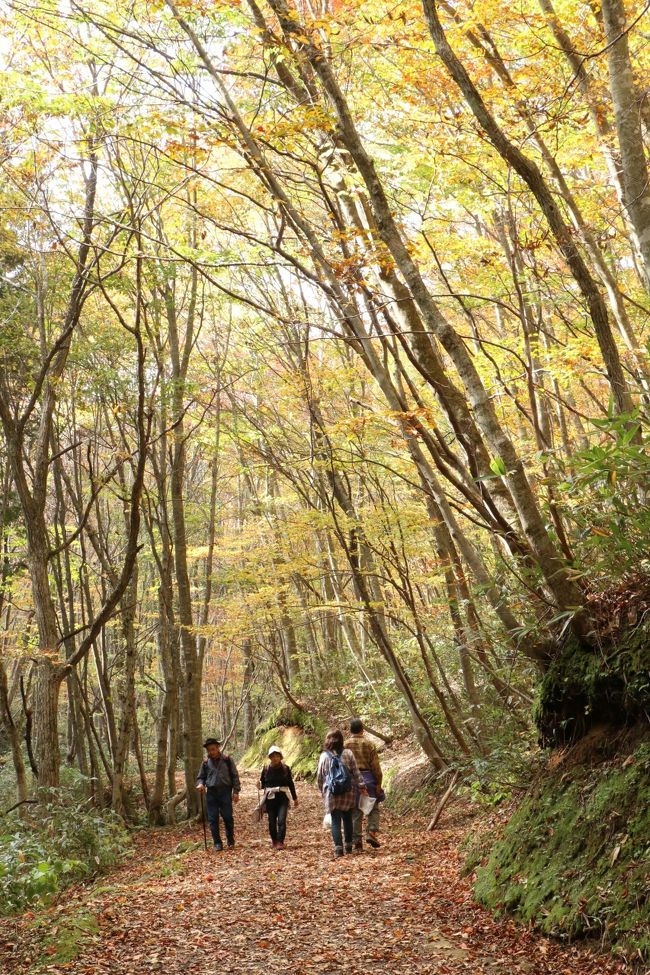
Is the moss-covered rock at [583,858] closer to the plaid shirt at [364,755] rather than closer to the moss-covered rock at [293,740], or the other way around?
the plaid shirt at [364,755]

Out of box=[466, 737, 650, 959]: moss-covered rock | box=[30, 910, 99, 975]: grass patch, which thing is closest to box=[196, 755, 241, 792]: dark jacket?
box=[30, 910, 99, 975]: grass patch

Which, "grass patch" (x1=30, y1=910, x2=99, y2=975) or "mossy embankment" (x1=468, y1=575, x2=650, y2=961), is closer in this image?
"mossy embankment" (x1=468, y1=575, x2=650, y2=961)

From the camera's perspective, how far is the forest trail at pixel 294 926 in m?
4.39

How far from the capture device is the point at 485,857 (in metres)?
5.89

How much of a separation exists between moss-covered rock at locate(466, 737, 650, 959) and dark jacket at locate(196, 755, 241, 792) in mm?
5031

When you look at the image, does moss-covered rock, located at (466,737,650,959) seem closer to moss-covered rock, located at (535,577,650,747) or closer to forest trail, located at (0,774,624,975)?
forest trail, located at (0,774,624,975)

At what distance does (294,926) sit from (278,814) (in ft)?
13.7

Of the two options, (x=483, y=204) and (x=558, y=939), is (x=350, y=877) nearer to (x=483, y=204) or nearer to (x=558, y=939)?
(x=558, y=939)

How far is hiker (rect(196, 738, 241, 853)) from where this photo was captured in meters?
9.64

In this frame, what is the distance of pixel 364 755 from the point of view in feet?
30.3

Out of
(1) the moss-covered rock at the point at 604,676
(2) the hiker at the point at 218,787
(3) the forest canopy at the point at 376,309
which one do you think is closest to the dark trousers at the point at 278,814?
(2) the hiker at the point at 218,787

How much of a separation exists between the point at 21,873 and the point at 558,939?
541 cm

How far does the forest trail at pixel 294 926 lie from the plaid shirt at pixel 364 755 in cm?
108

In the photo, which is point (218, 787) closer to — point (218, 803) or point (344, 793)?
point (218, 803)
